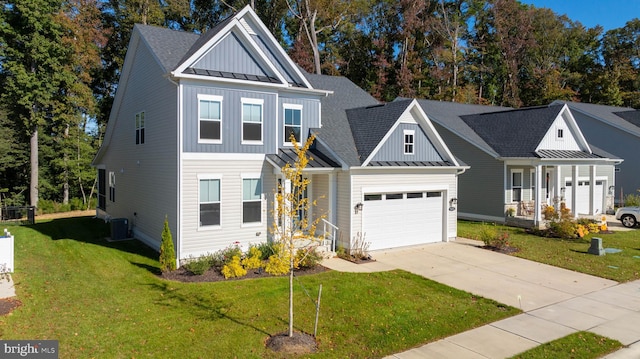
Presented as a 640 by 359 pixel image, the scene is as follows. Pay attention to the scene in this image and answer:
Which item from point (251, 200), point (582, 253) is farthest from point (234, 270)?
point (582, 253)

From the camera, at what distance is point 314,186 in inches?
688

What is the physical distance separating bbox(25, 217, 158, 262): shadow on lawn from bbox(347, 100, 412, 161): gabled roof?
8756mm

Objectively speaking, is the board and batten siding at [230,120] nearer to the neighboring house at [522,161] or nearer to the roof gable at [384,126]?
the roof gable at [384,126]

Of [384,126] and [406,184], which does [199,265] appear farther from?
[384,126]

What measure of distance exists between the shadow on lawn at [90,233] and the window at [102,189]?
0.90m

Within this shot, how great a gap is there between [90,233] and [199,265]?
9.46 m

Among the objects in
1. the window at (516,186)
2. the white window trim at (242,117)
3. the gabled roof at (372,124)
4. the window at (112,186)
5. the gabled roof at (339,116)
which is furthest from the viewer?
the window at (516,186)

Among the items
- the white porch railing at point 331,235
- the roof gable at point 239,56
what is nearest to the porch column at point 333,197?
the white porch railing at point 331,235

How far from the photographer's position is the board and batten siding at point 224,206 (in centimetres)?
1382

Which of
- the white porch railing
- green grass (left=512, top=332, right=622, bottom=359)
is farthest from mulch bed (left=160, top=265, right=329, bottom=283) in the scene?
green grass (left=512, top=332, right=622, bottom=359)

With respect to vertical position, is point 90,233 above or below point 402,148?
below

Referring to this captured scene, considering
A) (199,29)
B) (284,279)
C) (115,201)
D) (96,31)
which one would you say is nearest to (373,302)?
(284,279)

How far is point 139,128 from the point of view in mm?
17781

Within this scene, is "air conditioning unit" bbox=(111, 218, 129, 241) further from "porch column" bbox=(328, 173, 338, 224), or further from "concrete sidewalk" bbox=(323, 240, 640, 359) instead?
"concrete sidewalk" bbox=(323, 240, 640, 359)
